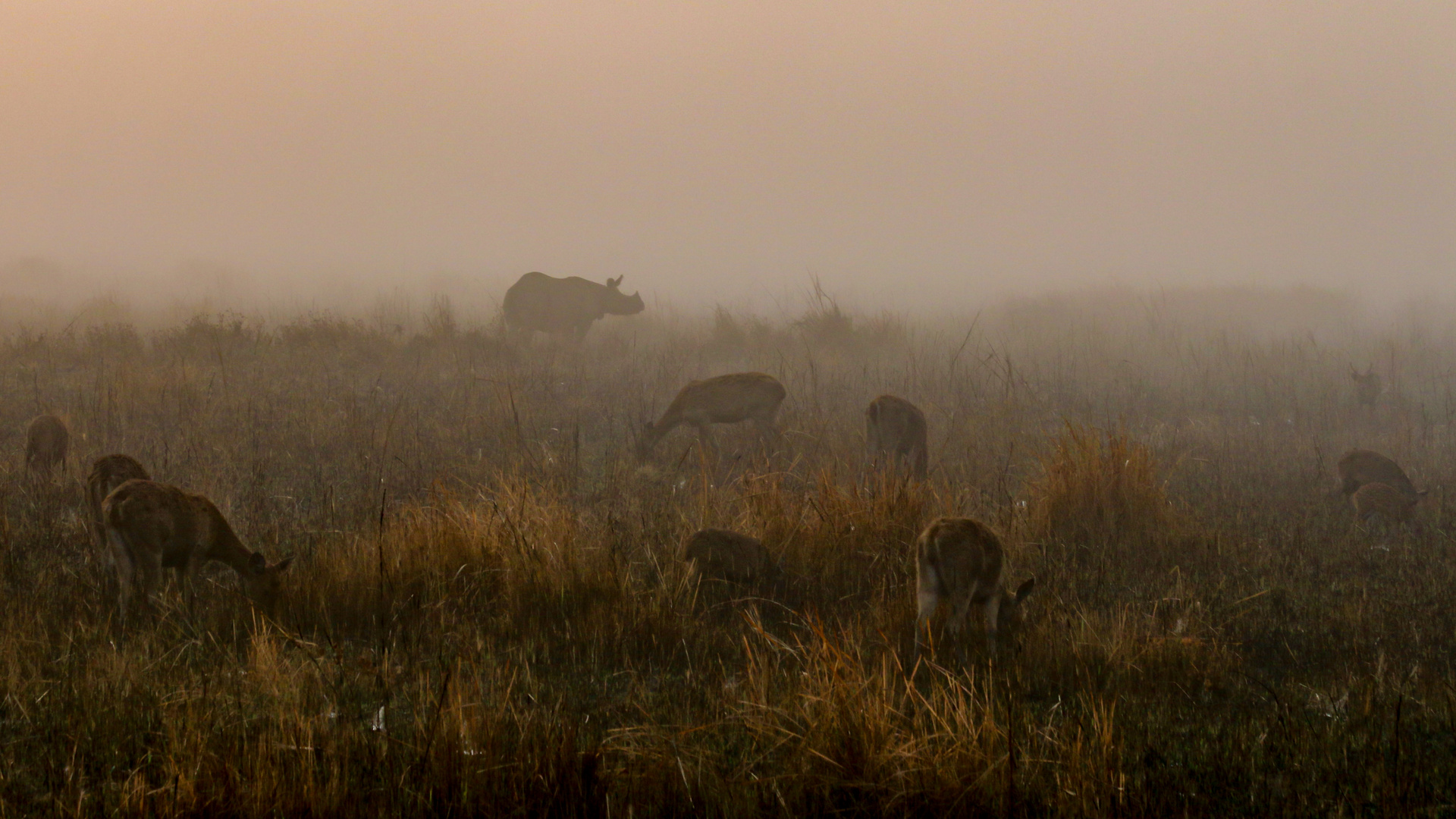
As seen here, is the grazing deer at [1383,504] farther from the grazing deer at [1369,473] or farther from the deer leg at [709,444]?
the deer leg at [709,444]

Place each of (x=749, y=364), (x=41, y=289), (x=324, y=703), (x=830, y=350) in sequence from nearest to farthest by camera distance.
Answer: (x=324, y=703)
(x=749, y=364)
(x=830, y=350)
(x=41, y=289)

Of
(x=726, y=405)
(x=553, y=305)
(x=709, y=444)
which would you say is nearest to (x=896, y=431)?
(x=726, y=405)

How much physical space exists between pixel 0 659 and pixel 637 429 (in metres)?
8.14

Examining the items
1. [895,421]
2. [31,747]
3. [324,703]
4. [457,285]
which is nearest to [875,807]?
[324,703]

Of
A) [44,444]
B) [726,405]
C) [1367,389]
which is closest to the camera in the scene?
[44,444]

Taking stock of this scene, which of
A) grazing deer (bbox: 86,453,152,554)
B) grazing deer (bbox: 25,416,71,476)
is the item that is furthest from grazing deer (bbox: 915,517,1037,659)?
grazing deer (bbox: 25,416,71,476)

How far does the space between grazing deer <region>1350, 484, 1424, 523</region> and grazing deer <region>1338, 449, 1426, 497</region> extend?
1.03 feet

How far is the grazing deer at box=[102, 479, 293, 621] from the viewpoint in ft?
17.6

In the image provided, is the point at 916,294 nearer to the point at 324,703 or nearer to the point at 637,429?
the point at 637,429

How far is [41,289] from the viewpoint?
28734mm

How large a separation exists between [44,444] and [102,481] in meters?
2.98

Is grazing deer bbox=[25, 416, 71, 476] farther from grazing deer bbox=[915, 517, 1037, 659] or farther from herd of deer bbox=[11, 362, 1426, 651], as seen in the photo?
grazing deer bbox=[915, 517, 1037, 659]

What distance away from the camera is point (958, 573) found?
5.18 meters

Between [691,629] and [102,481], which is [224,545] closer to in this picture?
[102,481]
